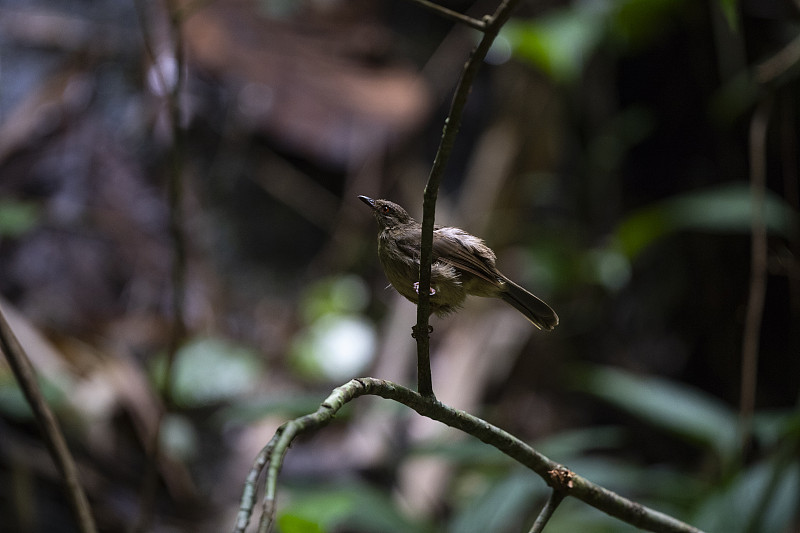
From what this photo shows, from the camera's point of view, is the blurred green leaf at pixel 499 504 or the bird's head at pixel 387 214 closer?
the bird's head at pixel 387 214

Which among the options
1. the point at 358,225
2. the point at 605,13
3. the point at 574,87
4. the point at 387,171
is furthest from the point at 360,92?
the point at 605,13

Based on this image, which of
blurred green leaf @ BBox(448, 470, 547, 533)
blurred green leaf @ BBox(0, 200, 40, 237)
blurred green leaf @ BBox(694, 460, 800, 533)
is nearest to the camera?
blurred green leaf @ BBox(694, 460, 800, 533)

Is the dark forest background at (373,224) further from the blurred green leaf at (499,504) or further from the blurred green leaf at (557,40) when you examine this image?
the blurred green leaf at (499,504)

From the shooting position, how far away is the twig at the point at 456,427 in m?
0.88

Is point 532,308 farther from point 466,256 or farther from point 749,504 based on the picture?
point 749,504

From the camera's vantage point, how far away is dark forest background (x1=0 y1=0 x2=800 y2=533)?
435 cm

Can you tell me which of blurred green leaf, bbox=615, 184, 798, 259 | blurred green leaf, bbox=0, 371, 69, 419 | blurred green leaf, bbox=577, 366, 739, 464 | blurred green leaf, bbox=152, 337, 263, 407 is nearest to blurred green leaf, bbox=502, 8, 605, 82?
blurred green leaf, bbox=615, 184, 798, 259

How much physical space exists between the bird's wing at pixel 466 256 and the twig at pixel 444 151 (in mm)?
449

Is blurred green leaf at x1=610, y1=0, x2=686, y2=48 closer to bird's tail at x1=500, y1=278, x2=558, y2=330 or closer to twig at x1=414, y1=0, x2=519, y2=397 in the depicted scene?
bird's tail at x1=500, y1=278, x2=558, y2=330

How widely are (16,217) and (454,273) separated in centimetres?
395

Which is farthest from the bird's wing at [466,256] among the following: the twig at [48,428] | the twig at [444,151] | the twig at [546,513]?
the twig at [48,428]

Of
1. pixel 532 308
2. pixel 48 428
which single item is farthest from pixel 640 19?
pixel 48 428

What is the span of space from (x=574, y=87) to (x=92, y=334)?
13.3 ft

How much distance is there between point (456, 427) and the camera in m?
1.43
